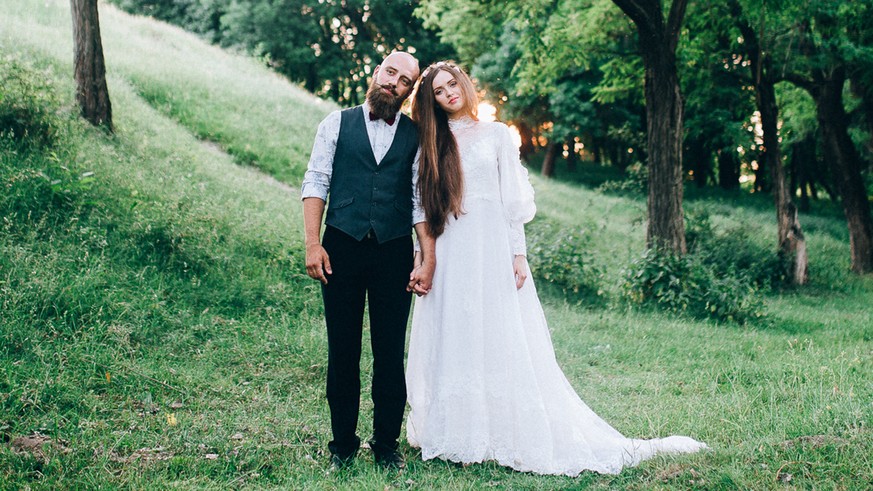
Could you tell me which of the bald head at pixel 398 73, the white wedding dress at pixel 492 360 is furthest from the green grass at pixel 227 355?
the bald head at pixel 398 73

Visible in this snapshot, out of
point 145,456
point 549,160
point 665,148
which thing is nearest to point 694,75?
point 665,148

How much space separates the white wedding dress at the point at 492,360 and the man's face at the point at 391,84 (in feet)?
1.63

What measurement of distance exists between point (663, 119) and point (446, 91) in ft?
21.3

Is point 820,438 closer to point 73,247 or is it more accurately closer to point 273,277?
point 273,277

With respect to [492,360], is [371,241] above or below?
above

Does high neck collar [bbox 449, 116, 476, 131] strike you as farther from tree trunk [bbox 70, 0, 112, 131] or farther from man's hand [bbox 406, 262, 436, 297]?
tree trunk [bbox 70, 0, 112, 131]

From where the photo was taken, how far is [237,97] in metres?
15.1

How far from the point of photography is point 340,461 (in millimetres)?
4008

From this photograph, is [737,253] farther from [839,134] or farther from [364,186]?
[364,186]

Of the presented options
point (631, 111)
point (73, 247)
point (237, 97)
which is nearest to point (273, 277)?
point (73, 247)

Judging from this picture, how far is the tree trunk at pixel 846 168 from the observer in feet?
46.2

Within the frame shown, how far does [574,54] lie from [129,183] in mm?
7976

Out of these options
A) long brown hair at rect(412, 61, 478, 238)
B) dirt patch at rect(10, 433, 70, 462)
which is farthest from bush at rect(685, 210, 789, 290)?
dirt patch at rect(10, 433, 70, 462)

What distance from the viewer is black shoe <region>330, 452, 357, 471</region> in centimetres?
396
